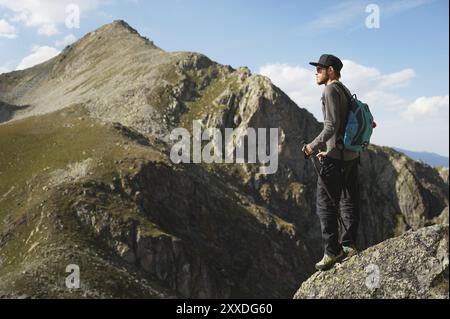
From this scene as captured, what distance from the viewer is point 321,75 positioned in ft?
44.2

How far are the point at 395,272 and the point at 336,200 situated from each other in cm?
263

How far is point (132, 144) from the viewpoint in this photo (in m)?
79.2

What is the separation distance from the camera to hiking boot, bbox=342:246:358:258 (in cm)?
1415

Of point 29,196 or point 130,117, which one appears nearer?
point 29,196

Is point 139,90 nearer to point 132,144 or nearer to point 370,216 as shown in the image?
point 132,144

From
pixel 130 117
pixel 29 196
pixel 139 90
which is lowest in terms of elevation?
pixel 29 196

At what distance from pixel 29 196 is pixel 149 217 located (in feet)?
54.2

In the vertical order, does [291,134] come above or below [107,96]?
below

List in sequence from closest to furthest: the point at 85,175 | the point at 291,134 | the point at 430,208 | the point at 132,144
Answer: the point at 85,175, the point at 132,144, the point at 291,134, the point at 430,208

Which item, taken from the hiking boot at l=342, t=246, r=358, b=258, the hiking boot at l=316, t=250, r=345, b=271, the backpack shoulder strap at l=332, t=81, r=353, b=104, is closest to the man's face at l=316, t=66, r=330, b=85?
the backpack shoulder strap at l=332, t=81, r=353, b=104

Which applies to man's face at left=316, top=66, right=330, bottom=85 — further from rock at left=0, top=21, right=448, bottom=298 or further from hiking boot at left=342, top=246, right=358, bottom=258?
rock at left=0, top=21, right=448, bottom=298

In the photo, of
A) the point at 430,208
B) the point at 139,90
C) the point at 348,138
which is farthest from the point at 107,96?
the point at 348,138

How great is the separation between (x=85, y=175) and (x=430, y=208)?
401 feet

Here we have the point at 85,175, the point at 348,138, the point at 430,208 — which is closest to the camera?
the point at 348,138
